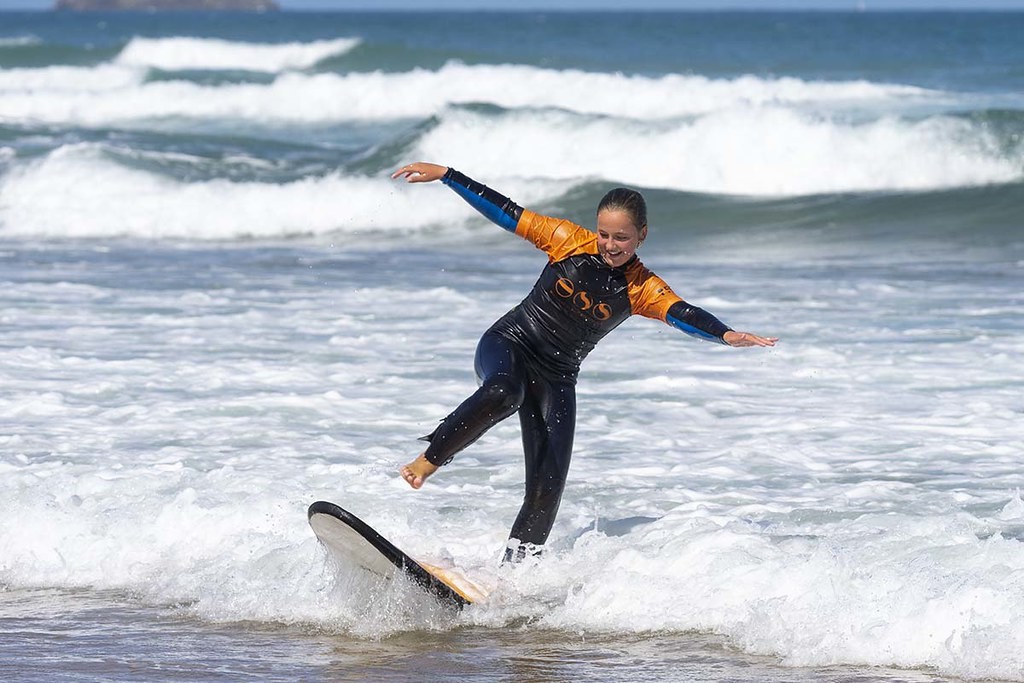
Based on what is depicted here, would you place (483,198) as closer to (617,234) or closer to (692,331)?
(617,234)

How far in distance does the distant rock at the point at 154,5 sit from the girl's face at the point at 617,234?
158121 mm

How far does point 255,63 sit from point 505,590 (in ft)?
191

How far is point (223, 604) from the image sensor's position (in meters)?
5.68

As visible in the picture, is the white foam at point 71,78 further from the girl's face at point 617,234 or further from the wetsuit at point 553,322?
the girl's face at point 617,234

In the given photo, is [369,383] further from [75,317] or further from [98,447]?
[75,317]

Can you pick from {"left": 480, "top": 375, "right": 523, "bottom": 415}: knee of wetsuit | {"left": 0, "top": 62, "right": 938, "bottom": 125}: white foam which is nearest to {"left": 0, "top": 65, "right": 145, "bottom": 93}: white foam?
{"left": 0, "top": 62, "right": 938, "bottom": 125}: white foam

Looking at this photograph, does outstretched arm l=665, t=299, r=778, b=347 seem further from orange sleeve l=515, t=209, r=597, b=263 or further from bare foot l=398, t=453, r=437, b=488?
bare foot l=398, t=453, r=437, b=488

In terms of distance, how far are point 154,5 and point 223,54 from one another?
106 m

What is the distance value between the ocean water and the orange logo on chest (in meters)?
1.02

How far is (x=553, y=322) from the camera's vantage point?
5.68m

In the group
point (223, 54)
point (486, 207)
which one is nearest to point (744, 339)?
point (486, 207)

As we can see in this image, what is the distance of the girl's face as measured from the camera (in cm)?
538

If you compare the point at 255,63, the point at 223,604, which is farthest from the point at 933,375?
the point at 255,63

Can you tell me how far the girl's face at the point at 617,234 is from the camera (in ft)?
17.6
